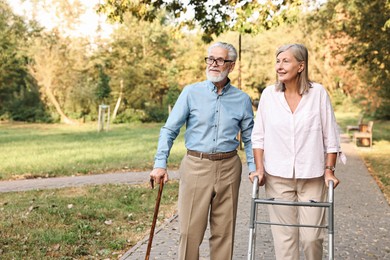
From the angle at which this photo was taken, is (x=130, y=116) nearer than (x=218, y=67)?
No

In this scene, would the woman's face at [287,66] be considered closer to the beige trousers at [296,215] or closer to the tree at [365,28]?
the beige trousers at [296,215]

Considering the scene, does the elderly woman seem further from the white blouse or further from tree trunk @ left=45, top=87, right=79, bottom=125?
tree trunk @ left=45, top=87, right=79, bottom=125

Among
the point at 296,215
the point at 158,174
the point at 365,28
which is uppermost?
the point at 365,28

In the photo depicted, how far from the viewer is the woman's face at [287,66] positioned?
3898 millimetres

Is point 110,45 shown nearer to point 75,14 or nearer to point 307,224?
point 75,14

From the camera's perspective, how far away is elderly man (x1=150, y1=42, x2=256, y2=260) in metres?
4.22

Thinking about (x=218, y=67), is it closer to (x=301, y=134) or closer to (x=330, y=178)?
(x=301, y=134)

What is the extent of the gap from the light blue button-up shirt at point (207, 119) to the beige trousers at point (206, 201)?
13cm

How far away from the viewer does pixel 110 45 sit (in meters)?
45.2

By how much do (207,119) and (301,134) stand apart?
72cm

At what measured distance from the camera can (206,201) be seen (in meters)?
4.27

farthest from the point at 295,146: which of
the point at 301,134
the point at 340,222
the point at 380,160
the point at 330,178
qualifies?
the point at 380,160

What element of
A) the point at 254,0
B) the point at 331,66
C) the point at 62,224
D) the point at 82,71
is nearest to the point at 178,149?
the point at 254,0

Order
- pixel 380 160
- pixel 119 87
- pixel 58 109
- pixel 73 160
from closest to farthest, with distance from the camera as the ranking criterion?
pixel 73 160
pixel 380 160
pixel 58 109
pixel 119 87
